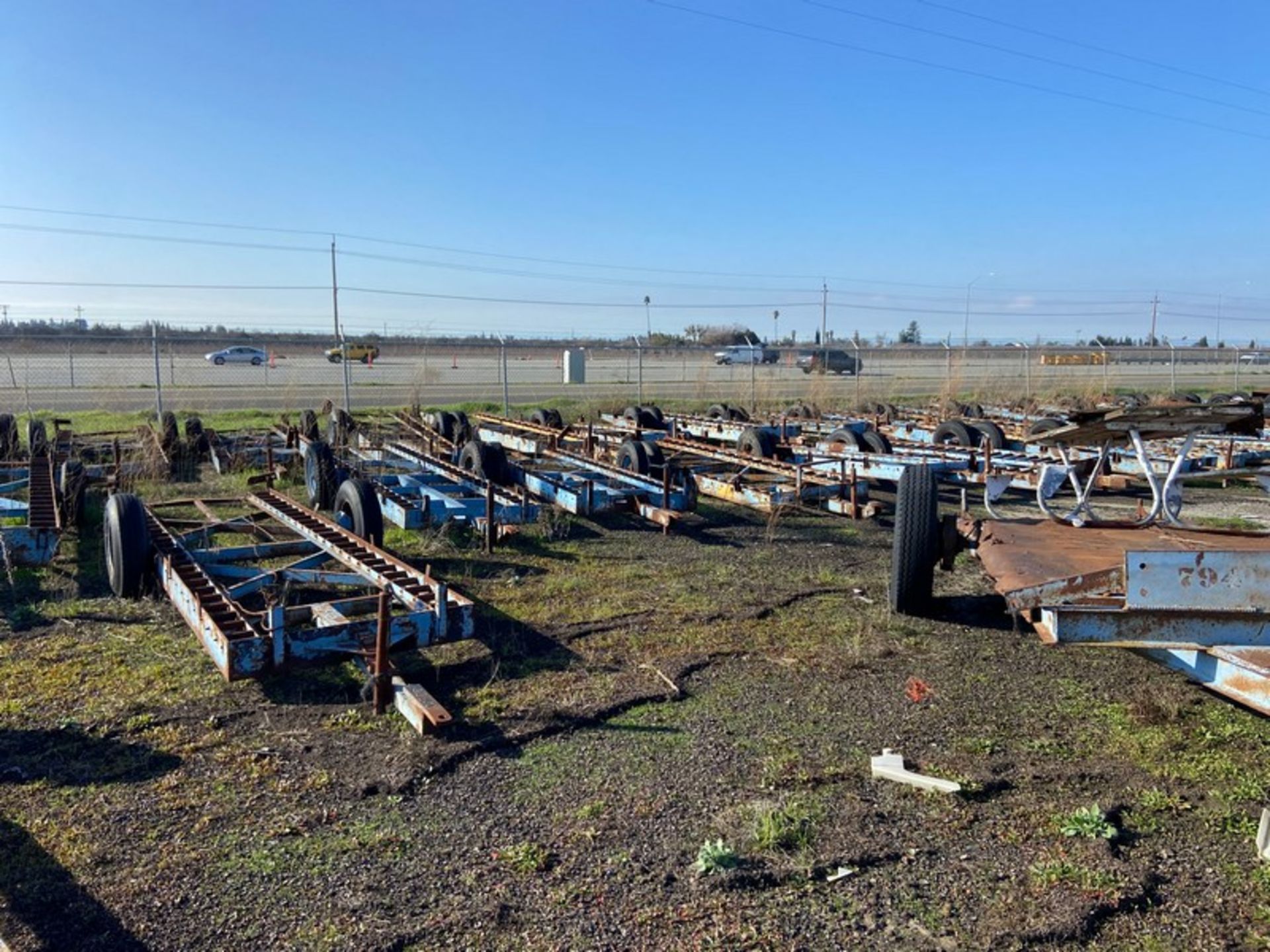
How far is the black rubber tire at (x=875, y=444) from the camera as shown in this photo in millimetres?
11938

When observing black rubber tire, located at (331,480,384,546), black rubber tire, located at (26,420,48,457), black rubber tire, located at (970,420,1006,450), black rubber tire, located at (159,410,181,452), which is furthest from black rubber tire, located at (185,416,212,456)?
black rubber tire, located at (970,420,1006,450)

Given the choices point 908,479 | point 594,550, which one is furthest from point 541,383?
point 908,479

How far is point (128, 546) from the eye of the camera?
602 cm

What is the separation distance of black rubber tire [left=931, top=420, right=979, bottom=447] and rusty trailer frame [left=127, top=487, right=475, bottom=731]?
28.3ft

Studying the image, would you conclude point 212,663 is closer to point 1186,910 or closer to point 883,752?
point 883,752

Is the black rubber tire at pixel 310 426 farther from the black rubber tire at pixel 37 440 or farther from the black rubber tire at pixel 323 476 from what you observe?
the black rubber tire at pixel 323 476

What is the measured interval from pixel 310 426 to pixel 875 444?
7.97m

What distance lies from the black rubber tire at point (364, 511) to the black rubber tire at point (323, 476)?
1.78 m

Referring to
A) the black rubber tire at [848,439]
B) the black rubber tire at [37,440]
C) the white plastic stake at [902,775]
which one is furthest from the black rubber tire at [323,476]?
the white plastic stake at [902,775]

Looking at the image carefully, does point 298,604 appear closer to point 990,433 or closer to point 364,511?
point 364,511

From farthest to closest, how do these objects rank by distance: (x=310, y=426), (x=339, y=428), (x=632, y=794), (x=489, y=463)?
(x=310, y=426) < (x=339, y=428) < (x=489, y=463) < (x=632, y=794)

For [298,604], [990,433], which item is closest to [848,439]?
[990,433]

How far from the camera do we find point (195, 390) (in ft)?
74.3

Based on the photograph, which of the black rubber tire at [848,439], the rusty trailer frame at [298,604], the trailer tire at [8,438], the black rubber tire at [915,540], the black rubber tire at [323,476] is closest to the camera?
the rusty trailer frame at [298,604]
